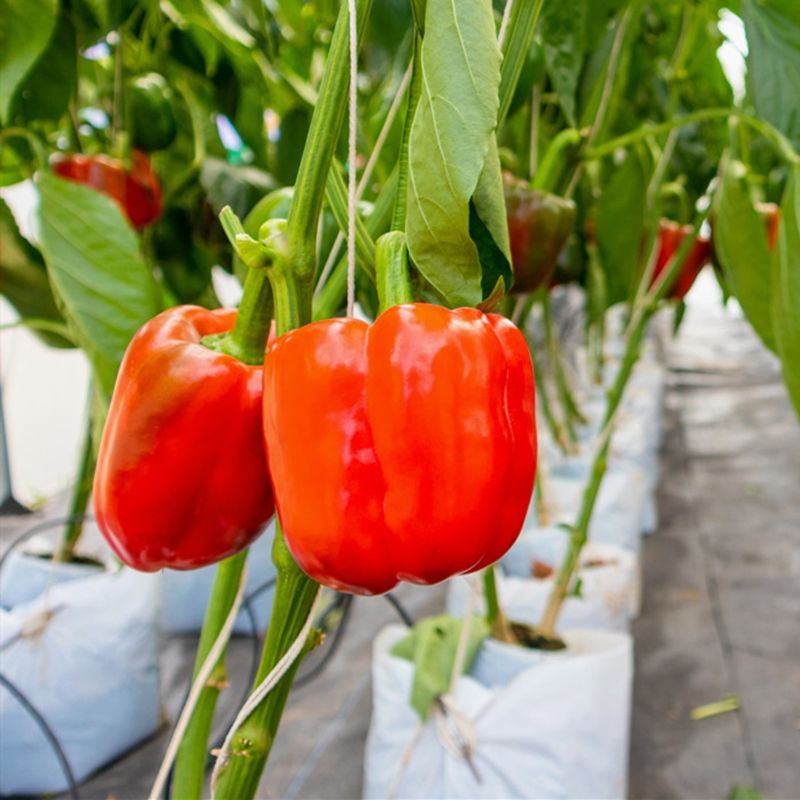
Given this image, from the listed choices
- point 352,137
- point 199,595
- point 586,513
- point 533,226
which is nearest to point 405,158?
point 352,137

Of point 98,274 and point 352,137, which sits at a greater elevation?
point 352,137

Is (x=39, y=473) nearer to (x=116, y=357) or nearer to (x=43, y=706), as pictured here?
(x=43, y=706)

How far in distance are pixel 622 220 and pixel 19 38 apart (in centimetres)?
52

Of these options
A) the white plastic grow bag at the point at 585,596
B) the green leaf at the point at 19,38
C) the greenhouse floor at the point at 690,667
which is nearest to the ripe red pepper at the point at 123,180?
the green leaf at the point at 19,38

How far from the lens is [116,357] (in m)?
0.47

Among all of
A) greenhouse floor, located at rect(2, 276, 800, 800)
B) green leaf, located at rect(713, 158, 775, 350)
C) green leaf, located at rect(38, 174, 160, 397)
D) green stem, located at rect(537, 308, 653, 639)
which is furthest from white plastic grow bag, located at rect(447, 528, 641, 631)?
green leaf, located at rect(38, 174, 160, 397)

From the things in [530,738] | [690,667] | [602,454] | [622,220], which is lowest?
[690,667]

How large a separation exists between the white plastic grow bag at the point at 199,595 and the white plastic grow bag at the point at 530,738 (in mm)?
625

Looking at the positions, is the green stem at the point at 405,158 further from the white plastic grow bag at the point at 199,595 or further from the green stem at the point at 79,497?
the white plastic grow bag at the point at 199,595

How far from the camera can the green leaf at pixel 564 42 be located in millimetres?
497

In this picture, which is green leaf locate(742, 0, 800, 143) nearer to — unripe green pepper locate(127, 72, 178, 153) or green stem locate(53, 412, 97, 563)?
unripe green pepper locate(127, 72, 178, 153)

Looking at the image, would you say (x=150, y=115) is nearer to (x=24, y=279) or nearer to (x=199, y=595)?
(x=24, y=279)

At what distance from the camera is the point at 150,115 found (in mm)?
809

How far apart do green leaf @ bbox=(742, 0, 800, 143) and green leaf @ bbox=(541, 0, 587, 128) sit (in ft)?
0.30
